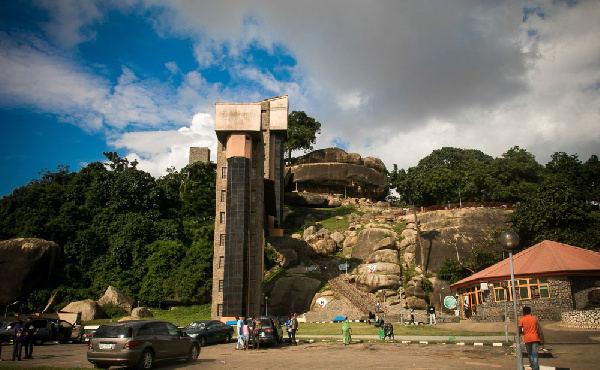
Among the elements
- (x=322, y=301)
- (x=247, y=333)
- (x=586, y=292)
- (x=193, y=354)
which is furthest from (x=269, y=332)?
(x=322, y=301)

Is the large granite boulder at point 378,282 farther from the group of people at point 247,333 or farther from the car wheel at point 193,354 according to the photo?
the car wheel at point 193,354

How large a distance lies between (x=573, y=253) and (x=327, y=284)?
23924mm

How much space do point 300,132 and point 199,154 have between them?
66.6ft

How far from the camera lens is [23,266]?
40.9 meters

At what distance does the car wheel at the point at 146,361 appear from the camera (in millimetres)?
13534

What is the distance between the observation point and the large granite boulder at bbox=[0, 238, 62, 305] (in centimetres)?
4012

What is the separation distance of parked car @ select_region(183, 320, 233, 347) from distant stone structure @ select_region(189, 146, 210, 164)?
198 ft

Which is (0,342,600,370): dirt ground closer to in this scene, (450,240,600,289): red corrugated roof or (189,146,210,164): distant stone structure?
(450,240,600,289): red corrugated roof

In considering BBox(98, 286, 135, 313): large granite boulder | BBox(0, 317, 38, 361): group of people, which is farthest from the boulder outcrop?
BBox(0, 317, 38, 361): group of people

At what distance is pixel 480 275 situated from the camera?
1364 inches

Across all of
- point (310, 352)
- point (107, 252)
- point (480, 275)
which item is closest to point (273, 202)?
point (107, 252)

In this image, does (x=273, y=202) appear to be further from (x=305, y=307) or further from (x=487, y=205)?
(x=487, y=205)

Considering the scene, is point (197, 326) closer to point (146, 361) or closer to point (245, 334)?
point (245, 334)

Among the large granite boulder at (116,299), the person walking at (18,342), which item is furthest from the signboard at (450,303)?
the person walking at (18,342)
